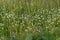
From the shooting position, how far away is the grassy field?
343 centimetres

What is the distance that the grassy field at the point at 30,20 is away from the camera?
343 cm

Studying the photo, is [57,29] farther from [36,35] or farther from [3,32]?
[3,32]

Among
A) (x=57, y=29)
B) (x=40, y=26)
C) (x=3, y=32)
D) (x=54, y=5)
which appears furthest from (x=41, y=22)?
(x=54, y=5)

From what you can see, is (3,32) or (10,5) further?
(10,5)

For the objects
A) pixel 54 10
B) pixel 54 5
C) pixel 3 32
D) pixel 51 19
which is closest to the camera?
pixel 3 32

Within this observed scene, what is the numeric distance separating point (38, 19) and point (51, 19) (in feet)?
0.91

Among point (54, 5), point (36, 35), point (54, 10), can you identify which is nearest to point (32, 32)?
point (36, 35)

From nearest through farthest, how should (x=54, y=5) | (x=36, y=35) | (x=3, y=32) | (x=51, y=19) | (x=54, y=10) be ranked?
1. (x=36, y=35)
2. (x=3, y=32)
3. (x=51, y=19)
4. (x=54, y=10)
5. (x=54, y=5)

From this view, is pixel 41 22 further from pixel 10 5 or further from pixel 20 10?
pixel 10 5

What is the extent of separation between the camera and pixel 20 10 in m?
4.75

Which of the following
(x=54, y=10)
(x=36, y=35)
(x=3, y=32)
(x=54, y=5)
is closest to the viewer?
(x=36, y=35)

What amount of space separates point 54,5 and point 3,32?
1733 mm

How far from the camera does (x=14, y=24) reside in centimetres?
389

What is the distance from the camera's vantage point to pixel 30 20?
13.3 feet
